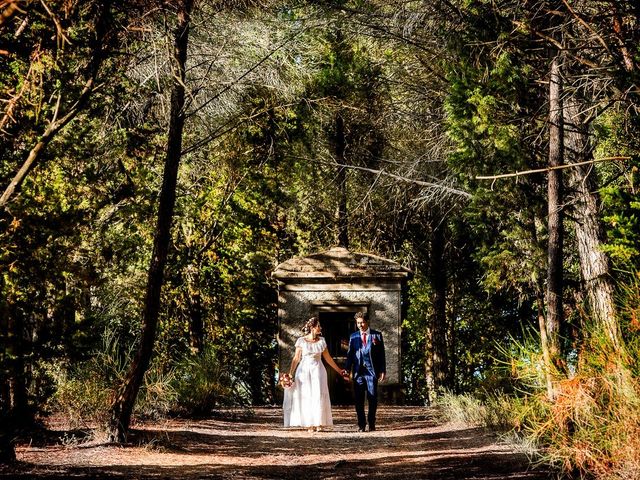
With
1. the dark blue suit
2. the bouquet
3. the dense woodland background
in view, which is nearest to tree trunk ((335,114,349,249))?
the dense woodland background

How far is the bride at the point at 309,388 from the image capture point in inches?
539

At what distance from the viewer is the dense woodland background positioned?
7.77 metres

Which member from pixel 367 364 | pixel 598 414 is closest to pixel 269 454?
pixel 367 364

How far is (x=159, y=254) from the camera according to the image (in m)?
11.2

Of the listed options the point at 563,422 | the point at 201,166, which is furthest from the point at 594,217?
the point at 201,166

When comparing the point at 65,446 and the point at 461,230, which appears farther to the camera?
the point at 461,230

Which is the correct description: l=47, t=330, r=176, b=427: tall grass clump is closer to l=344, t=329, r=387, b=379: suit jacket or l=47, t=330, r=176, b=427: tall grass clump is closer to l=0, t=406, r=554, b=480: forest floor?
l=0, t=406, r=554, b=480: forest floor

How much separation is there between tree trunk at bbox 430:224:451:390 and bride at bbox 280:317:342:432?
34.4 feet

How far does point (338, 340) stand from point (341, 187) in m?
4.54

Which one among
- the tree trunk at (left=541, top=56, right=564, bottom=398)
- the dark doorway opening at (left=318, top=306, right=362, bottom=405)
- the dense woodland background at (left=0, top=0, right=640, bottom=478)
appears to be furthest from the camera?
the dark doorway opening at (left=318, top=306, right=362, bottom=405)

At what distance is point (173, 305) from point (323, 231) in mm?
5343

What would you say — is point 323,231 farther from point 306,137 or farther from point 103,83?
point 103,83

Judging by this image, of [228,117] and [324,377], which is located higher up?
[228,117]

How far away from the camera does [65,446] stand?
1008cm
